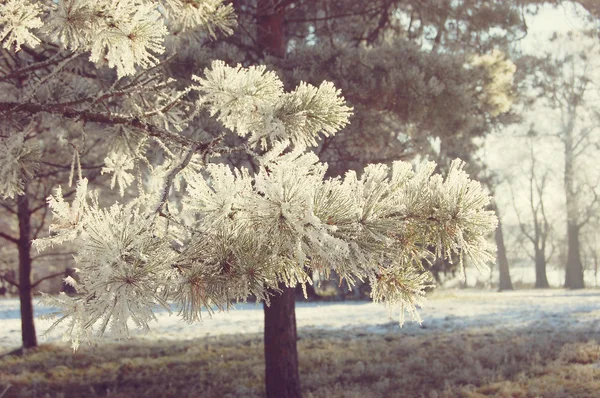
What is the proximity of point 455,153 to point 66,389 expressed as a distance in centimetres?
1195

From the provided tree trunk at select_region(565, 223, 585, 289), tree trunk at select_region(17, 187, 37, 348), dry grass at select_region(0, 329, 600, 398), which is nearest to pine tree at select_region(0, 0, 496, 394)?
dry grass at select_region(0, 329, 600, 398)

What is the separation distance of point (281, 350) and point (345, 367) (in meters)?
1.88

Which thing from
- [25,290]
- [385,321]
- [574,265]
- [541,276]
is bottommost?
[541,276]

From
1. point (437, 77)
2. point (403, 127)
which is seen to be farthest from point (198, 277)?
point (403, 127)

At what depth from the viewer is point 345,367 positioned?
823 centimetres

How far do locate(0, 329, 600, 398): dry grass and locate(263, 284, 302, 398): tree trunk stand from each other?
400mm

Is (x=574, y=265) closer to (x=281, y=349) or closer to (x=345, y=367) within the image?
(x=345, y=367)

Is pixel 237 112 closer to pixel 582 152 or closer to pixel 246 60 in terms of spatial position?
pixel 246 60

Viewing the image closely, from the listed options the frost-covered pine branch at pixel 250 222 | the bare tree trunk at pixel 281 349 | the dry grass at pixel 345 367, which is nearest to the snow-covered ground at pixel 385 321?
the dry grass at pixel 345 367

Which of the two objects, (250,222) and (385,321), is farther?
(385,321)

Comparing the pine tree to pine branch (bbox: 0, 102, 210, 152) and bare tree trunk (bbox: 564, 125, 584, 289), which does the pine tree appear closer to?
pine branch (bbox: 0, 102, 210, 152)

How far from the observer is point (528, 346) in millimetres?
9250

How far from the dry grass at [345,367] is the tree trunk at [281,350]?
15.7 inches

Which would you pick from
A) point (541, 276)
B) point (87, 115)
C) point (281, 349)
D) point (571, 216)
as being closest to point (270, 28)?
point (281, 349)
